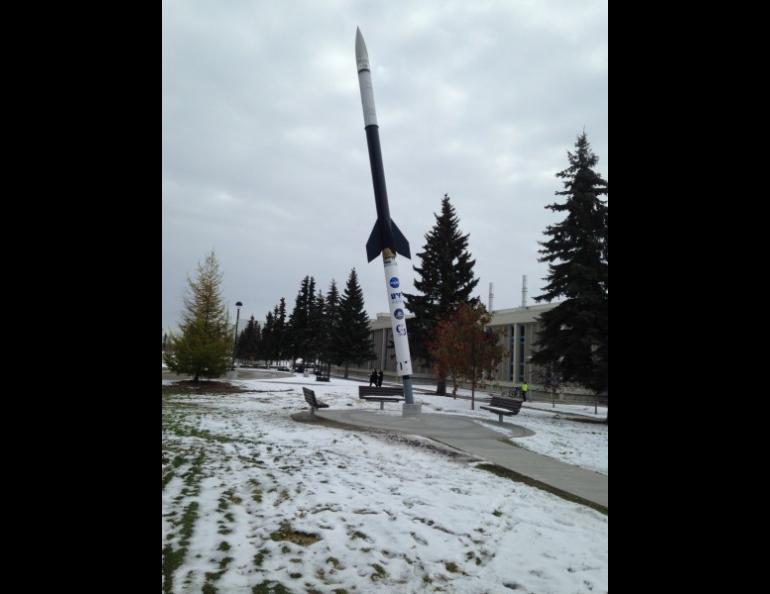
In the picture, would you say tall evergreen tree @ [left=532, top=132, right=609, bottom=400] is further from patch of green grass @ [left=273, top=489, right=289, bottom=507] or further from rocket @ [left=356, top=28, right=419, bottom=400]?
patch of green grass @ [left=273, top=489, right=289, bottom=507]

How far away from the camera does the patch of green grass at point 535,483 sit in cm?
555

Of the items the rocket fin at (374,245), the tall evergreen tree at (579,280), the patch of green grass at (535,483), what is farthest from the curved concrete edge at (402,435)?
the tall evergreen tree at (579,280)

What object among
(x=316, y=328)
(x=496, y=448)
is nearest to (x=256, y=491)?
(x=496, y=448)

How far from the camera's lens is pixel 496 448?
9203mm

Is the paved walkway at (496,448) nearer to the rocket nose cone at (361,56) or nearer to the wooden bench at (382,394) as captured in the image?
the wooden bench at (382,394)

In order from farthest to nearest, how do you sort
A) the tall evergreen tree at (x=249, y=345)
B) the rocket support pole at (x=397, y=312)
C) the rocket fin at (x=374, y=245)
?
the tall evergreen tree at (x=249, y=345) < the rocket fin at (x=374, y=245) < the rocket support pole at (x=397, y=312)

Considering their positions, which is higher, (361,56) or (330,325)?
(361,56)

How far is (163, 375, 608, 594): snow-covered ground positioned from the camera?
350cm

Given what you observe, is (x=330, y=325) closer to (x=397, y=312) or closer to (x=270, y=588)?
(x=397, y=312)

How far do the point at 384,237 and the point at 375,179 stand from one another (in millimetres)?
1991

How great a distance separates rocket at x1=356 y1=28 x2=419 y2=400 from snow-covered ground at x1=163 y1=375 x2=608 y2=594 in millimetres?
7668

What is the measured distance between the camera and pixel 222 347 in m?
23.3
